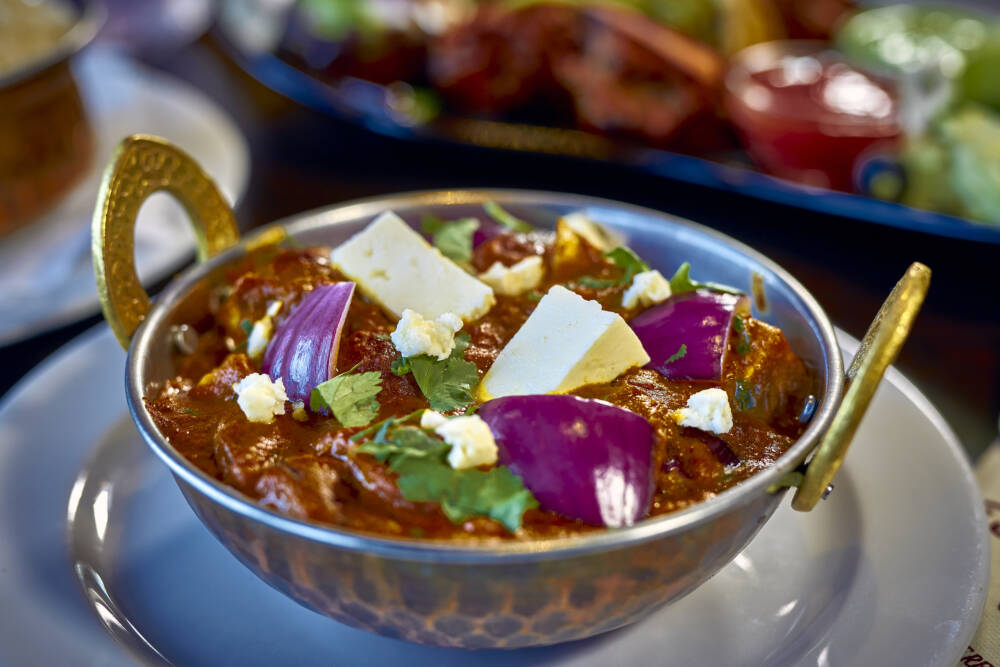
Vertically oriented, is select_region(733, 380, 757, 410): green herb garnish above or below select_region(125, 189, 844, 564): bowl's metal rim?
below

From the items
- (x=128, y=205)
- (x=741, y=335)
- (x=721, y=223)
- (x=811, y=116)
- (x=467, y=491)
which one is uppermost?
(x=128, y=205)

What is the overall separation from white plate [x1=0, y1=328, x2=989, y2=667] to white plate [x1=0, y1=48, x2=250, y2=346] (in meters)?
0.74

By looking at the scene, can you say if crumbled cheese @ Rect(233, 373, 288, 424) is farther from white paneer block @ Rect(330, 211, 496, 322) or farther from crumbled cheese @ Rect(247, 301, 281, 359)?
white paneer block @ Rect(330, 211, 496, 322)

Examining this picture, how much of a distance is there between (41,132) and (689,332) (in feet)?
7.74

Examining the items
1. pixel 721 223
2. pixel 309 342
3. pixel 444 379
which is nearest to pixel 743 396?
pixel 444 379

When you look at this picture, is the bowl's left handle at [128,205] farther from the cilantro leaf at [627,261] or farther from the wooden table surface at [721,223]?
the cilantro leaf at [627,261]

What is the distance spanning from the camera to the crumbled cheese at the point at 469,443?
1388 mm

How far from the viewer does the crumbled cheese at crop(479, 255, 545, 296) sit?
1.93 meters

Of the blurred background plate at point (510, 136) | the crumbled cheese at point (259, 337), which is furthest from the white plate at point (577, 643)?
the blurred background plate at point (510, 136)

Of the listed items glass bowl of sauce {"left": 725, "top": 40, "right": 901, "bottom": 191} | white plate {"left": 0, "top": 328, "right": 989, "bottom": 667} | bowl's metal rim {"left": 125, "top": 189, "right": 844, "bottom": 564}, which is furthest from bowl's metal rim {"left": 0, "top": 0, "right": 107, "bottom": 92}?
glass bowl of sauce {"left": 725, "top": 40, "right": 901, "bottom": 191}

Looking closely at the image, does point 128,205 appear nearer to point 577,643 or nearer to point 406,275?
point 406,275

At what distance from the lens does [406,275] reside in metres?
1.88

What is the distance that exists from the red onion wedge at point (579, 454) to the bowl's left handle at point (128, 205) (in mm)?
839

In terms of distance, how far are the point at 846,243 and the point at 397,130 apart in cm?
167
